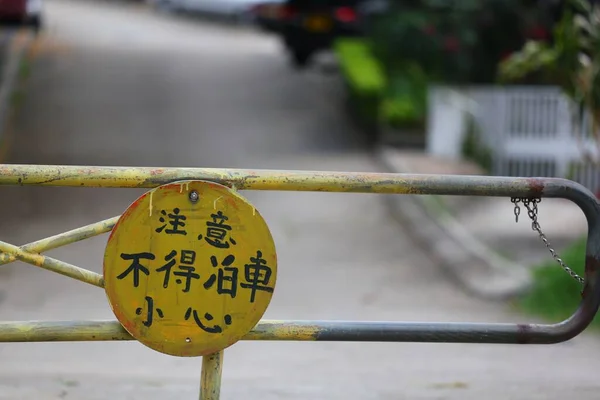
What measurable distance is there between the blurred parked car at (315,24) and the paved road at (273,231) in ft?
1.97

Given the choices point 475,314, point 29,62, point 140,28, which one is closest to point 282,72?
point 29,62

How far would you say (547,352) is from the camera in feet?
Result: 19.2

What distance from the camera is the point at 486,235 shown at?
874 cm

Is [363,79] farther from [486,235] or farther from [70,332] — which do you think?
[70,332]

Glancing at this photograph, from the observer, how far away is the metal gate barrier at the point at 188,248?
3.21 meters

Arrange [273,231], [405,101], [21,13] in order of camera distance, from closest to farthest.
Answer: [273,231], [405,101], [21,13]

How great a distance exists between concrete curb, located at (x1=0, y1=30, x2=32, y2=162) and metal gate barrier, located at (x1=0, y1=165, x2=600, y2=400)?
304 inches

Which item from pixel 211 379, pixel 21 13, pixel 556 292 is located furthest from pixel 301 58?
pixel 211 379

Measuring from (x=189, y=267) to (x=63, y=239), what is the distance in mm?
461

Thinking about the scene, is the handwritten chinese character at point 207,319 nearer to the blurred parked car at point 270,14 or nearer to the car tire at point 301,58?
the car tire at point 301,58

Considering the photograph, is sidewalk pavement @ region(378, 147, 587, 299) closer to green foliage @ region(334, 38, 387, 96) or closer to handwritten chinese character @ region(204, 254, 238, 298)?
green foliage @ region(334, 38, 387, 96)

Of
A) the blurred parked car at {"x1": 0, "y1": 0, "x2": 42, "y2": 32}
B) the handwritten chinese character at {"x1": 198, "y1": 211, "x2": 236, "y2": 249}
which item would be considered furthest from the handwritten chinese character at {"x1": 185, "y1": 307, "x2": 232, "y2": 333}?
the blurred parked car at {"x1": 0, "y1": 0, "x2": 42, "y2": 32}

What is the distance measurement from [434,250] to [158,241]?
18.8 ft

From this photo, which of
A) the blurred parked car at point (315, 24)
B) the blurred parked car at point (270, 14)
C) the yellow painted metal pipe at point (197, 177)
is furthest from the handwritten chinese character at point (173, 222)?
the blurred parked car at point (270, 14)
